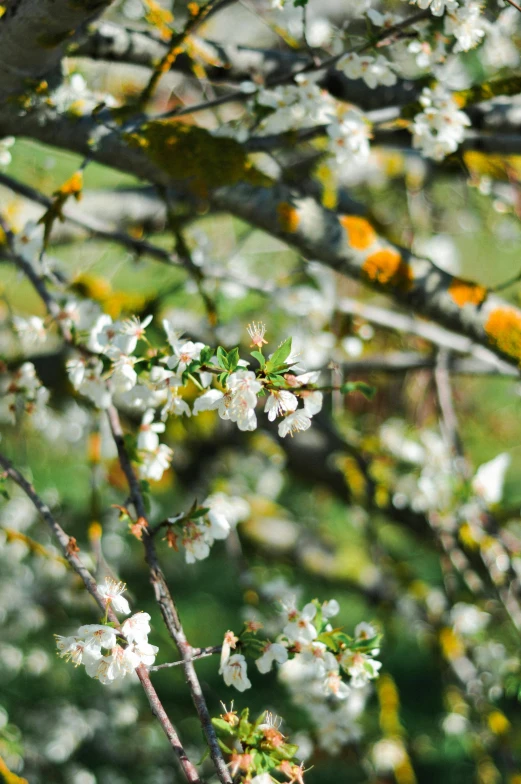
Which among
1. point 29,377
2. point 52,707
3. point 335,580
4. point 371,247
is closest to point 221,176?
point 371,247

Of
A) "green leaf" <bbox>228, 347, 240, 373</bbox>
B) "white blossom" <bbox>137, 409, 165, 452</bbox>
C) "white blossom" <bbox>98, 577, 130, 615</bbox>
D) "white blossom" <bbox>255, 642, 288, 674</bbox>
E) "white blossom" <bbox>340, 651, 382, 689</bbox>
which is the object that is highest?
"green leaf" <bbox>228, 347, 240, 373</bbox>

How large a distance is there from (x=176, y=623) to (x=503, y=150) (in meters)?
1.63

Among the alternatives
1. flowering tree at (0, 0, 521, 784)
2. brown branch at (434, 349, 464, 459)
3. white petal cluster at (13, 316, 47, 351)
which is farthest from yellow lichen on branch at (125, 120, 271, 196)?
brown branch at (434, 349, 464, 459)

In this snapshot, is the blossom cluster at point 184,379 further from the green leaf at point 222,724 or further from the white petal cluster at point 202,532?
the green leaf at point 222,724

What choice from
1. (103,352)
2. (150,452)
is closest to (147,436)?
(150,452)

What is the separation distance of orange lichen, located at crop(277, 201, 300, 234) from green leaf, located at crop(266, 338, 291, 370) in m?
0.82

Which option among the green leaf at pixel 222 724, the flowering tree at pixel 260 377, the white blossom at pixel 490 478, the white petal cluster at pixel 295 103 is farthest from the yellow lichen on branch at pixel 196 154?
the white blossom at pixel 490 478

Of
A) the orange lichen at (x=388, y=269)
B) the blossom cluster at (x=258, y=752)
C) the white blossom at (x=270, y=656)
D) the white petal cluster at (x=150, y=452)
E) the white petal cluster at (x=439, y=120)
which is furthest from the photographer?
the orange lichen at (x=388, y=269)

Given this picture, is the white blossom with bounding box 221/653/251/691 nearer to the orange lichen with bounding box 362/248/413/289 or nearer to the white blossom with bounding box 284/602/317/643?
the white blossom with bounding box 284/602/317/643

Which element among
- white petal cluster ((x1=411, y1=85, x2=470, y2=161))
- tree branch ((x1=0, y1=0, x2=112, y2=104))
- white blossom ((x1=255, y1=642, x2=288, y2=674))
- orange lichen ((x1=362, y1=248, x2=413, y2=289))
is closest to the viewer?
white blossom ((x1=255, y1=642, x2=288, y2=674))

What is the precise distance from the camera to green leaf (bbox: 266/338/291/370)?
1.08 metres

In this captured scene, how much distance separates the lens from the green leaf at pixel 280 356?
1.08 m

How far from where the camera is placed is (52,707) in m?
3.33

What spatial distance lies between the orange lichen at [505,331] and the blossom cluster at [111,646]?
111 centimetres
